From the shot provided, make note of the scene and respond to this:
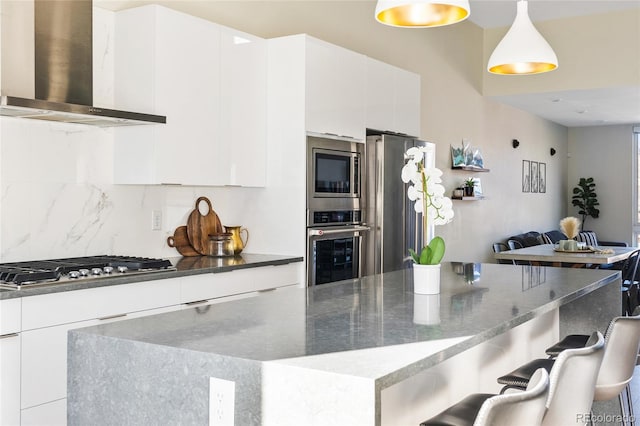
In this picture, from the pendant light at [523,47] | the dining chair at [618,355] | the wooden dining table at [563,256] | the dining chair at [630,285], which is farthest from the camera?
the dining chair at [630,285]

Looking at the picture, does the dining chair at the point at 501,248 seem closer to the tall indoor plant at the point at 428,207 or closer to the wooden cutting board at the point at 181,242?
the wooden cutting board at the point at 181,242

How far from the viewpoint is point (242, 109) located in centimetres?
430

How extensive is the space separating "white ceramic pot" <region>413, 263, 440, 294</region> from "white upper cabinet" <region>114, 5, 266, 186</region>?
1.69 m

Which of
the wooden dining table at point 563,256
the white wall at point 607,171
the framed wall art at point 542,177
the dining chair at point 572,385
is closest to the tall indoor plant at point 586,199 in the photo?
the white wall at point 607,171

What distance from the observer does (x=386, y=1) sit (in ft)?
9.18

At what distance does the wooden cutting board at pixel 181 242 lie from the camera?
4.21 meters

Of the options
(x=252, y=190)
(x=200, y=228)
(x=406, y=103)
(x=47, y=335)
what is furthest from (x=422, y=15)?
(x=406, y=103)

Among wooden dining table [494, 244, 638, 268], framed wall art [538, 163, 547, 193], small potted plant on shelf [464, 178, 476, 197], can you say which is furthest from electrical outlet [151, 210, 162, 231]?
framed wall art [538, 163, 547, 193]

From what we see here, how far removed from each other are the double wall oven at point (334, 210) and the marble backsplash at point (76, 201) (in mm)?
171

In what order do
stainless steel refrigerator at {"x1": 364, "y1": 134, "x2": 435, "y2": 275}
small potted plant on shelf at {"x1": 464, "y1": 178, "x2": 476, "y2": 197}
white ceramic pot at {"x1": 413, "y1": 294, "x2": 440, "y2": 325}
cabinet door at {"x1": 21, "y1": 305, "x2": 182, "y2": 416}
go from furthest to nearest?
small potted plant on shelf at {"x1": 464, "y1": 178, "x2": 476, "y2": 197}, stainless steel refrigerator at {"x1": 364, "y1": 134, "x2": 435, "y2": 275}, cabinet door at {"x1": 21, "y1": 305, "x2": 182, "y2": 416}, white ceramic pot at {"x1": 413, "y1": 294, "x2": 440, "y2": 325}

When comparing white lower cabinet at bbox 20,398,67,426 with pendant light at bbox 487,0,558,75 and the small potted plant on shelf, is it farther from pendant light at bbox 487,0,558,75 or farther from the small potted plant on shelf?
the small potted plant on shelf

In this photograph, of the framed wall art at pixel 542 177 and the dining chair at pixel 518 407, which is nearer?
the dining chair at pixel 518 407

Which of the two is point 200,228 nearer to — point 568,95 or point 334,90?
point 334,90

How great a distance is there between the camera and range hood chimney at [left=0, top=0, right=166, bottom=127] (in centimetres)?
328
